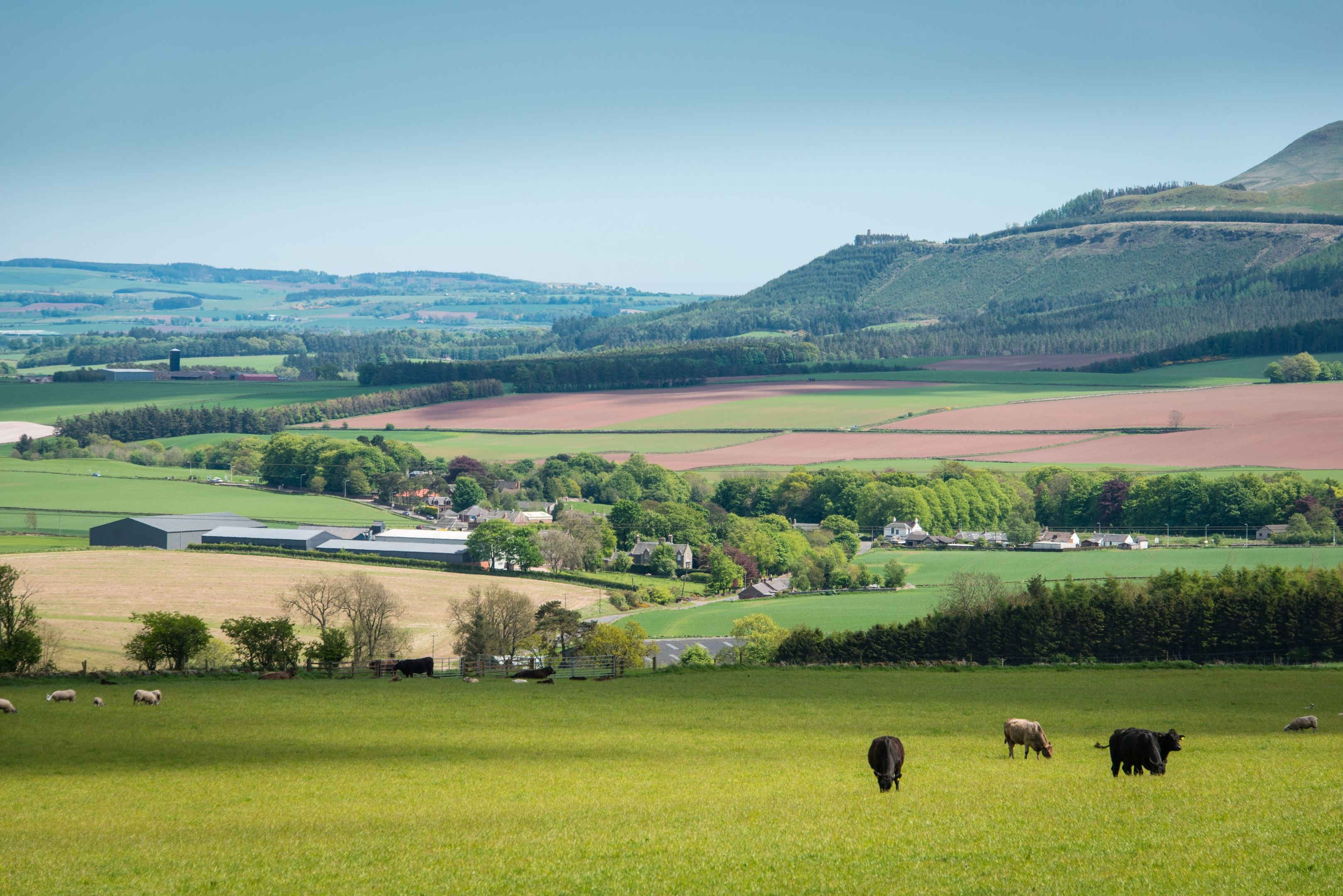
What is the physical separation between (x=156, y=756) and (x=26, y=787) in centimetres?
347

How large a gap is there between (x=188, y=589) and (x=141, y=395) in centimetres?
10687

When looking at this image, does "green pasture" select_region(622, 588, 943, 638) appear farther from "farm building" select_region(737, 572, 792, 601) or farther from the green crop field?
the green crop field

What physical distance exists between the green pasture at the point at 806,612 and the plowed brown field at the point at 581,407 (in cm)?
7001

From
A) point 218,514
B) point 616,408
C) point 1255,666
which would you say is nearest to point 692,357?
point 616,408

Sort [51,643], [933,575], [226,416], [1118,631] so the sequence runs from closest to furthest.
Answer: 1. [51,643]
2. [1118,631]
3. [933,575]
4. [226,416]

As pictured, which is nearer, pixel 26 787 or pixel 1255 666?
pixel 26 787

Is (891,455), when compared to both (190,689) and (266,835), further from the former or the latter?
(266,835)

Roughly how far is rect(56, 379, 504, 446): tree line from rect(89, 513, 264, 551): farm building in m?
52.2

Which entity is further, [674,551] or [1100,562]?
[674,551]

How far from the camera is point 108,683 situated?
36.1 metres

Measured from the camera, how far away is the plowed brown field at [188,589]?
55531 millimetres

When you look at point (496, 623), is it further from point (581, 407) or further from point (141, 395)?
point (141, 395)

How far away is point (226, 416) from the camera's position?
14412cm

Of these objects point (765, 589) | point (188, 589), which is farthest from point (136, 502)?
point (765, 589)
